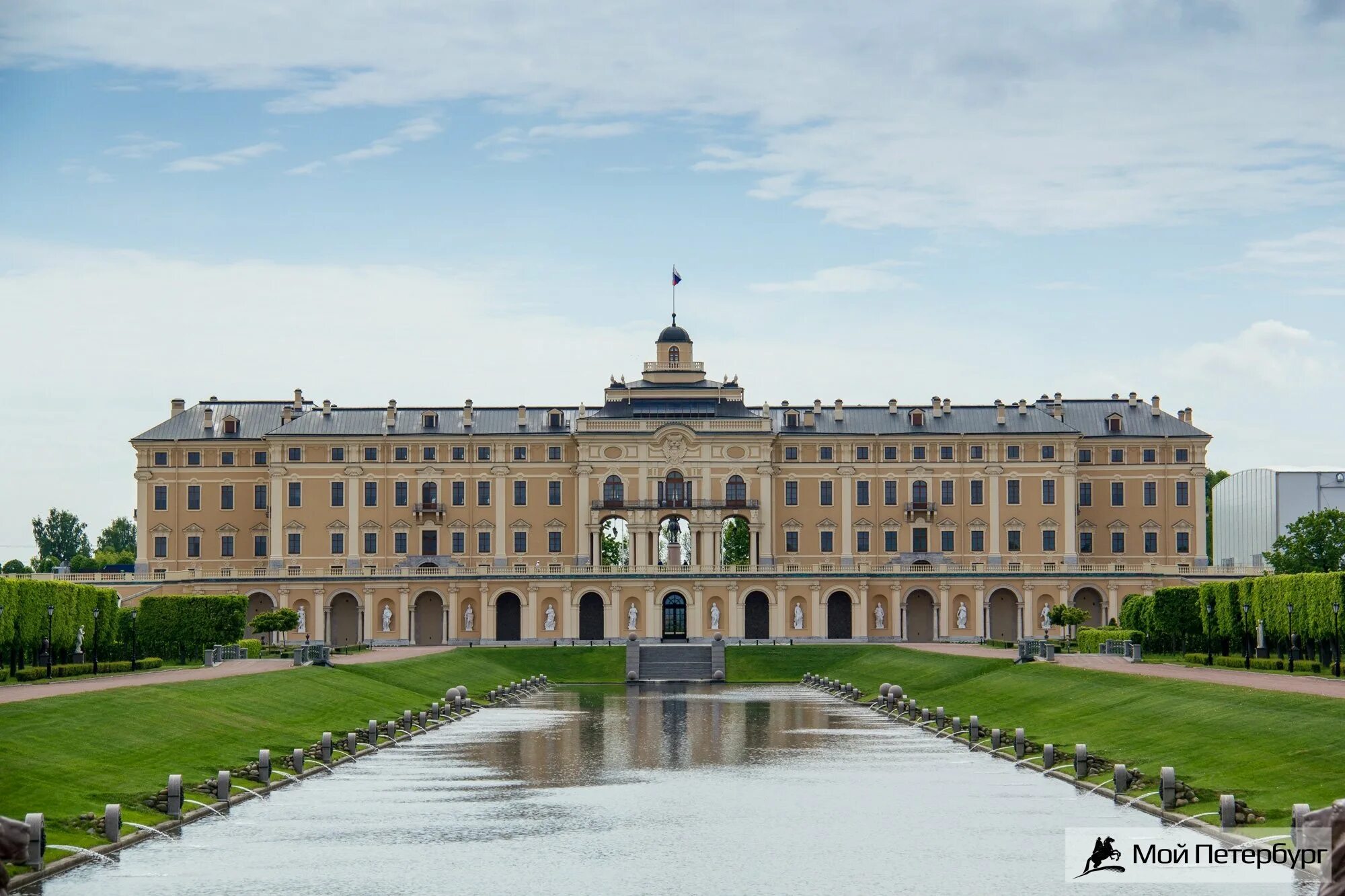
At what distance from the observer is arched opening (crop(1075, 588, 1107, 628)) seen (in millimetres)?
126125

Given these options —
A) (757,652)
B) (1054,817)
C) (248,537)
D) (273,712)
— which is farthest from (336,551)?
(1054,817)

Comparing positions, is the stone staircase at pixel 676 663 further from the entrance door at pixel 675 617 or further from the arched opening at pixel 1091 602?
the arched opening at pixel 1091 602

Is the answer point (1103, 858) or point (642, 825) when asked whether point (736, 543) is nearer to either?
point (642, 825)

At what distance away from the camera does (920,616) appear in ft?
418

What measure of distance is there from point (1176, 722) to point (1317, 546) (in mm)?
69993

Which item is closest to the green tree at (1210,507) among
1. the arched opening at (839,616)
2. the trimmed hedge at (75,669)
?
the arched opening at (839,616)

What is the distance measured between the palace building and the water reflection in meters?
70.0

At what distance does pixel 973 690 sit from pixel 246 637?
61.7 meters

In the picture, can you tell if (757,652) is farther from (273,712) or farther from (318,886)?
(318,886)

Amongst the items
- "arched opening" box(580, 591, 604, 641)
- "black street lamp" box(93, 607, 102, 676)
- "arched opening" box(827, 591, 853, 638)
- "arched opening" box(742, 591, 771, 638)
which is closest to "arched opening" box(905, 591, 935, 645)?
"arched opening" box(827, 591, 853, 638)

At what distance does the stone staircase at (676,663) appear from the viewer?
341 ft

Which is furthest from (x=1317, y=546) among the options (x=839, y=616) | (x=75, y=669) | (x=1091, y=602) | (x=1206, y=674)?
(x=75, y=669)

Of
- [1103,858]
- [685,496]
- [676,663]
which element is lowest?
[676,663]

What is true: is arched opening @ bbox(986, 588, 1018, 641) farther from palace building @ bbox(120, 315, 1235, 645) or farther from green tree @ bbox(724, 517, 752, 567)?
green tree @ bbox(724, 517, 752, 567)
